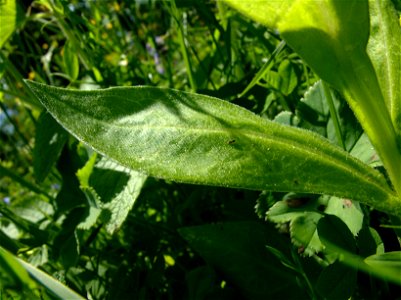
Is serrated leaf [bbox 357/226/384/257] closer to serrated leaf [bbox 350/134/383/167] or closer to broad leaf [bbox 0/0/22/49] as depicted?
serrated leaf [bbox 350/134/383/167]

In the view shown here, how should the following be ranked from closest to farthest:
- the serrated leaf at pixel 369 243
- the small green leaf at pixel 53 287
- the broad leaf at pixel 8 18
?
1. the small green leaf at pixel 53 287
2. the serrated leaf at pixel 369 243
3. the broad leaf at pixel 8 18

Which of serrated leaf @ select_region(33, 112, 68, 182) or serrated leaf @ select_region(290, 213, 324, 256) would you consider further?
serrated leaf @ select_region(33, 112, 68, 182)

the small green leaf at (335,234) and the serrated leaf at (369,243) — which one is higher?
the small green leaf at (335,234)

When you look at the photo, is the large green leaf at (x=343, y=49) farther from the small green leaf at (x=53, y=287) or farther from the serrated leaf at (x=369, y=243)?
the small green leaf at (x=53, y=287)

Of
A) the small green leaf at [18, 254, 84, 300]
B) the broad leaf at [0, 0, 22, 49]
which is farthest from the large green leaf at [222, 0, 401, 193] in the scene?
the broad leaf at [0, 0, 22, 49]

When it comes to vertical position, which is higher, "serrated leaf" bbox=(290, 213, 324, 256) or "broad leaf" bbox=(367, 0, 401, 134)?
"broad leaf" bbox=(367, 0, 401, 134)

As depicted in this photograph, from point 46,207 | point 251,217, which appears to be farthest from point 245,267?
point 46,207

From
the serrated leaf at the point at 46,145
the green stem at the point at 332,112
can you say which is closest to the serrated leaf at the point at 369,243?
the green stem at the point at 332,112
